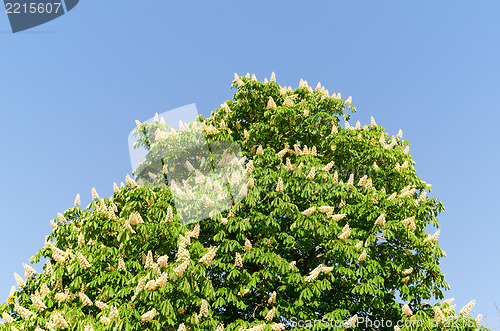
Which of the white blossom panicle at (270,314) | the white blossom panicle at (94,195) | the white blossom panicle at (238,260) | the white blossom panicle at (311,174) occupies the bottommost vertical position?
the white blossom panicle at (270,314)

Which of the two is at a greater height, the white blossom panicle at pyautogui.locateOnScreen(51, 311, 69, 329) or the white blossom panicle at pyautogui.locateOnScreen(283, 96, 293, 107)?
the white blossom panicle at pyautogui.locateOnScreen(283, 96, 293, 107)

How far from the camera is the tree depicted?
26.4ft

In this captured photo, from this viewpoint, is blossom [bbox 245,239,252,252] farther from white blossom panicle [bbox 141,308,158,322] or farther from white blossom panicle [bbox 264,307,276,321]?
white blossom panicle [bbox 141,308,158,322]

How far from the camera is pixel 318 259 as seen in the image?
1021cm

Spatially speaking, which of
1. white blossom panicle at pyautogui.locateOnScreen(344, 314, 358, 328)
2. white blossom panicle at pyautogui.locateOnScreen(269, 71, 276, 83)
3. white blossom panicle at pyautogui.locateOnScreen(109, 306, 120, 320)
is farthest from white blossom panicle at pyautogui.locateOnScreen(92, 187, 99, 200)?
white blossom panicle at pyautogui.locateOnScreen(344, 314, 358, 328)

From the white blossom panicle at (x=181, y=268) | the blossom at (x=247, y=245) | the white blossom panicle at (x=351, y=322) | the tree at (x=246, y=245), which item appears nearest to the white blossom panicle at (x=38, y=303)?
the tree at (x=246, y=245)

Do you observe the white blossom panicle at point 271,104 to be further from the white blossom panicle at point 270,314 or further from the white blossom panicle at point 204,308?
the white blossom panicle at point 204,308

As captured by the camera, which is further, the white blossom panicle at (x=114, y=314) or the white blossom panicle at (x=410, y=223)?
the white blossom panicle at (x=410, y=223)

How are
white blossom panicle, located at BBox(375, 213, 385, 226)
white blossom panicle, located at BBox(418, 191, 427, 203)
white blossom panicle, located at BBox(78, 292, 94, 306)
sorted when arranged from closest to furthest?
white blossom panicle, located at BBox(78, 292, 94, 306) → white blossom panicle, located at BBox(375, 213, 385, 226) → white blossom panicle, located at BBox(418, 191, 427, 203)

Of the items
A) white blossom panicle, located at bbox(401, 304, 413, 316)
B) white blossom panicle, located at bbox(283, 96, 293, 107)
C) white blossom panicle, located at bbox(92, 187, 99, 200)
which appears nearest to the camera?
white blossom panicle, located at bbox(401, 304, 413, 316)

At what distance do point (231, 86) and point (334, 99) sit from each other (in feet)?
10.1

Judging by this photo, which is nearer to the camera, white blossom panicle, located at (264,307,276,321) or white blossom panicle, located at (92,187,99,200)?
white blossom panicle, located at (264,307,276,321)

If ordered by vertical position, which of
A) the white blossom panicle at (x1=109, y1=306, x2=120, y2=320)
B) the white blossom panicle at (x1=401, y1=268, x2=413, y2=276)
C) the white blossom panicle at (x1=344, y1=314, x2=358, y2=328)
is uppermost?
the white blossom panicle at (x1=401, y1=268, x2=413, y2=276)

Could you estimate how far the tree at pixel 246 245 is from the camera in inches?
317
